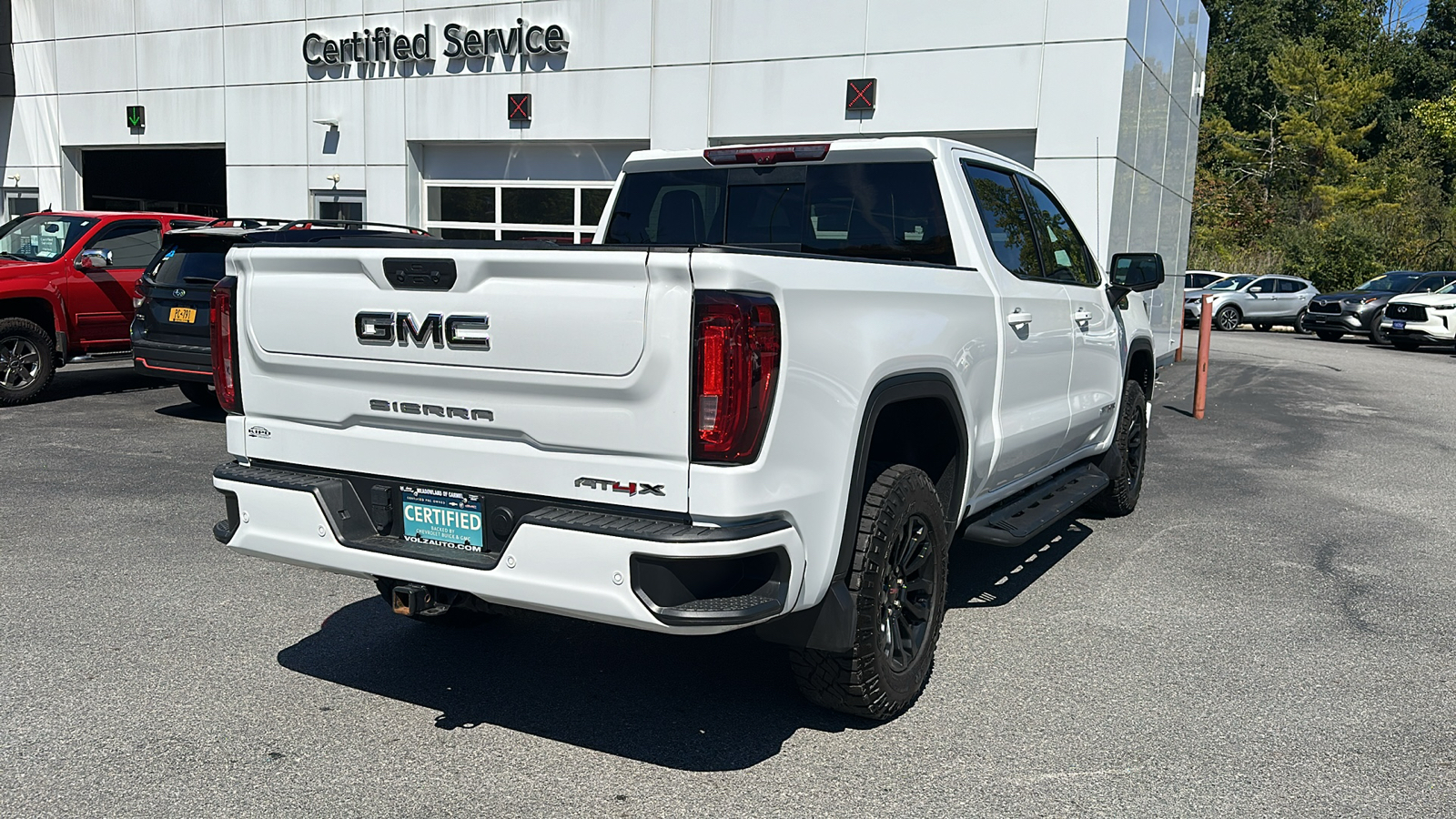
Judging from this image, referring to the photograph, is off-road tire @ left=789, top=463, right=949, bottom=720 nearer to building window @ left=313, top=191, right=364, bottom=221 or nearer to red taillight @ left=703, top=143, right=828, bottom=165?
red taillight @ left=703, top=143, right=828, bottom=165

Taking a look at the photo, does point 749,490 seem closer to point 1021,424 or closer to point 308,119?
point 1021,424

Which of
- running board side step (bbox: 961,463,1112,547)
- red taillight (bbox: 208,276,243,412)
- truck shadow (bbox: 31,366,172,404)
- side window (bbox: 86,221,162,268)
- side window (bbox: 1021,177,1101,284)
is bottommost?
truck shadow (bbox: 31,366,172,404)

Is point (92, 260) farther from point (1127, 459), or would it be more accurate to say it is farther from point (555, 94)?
point (1127, 459)

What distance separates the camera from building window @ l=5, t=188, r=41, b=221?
24.5 meters

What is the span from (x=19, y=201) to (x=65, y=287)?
15940mm

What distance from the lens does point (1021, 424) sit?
5.23 metres

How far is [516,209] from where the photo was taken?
19.4 m

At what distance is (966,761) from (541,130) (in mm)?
16305

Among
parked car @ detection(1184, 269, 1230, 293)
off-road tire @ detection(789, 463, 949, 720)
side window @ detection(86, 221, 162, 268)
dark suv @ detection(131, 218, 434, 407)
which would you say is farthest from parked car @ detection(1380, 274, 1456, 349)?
off-road tire @ detection(789, 463, 949, 720)

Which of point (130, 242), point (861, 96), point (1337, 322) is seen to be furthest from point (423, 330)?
point (1337, 322)

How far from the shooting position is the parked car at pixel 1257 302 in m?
30.5

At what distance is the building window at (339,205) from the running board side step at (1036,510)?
16.4m

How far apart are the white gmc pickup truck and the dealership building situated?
1013 cm

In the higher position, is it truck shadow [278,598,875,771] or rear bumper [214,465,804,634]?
rear bumper [214,465,804,634]
